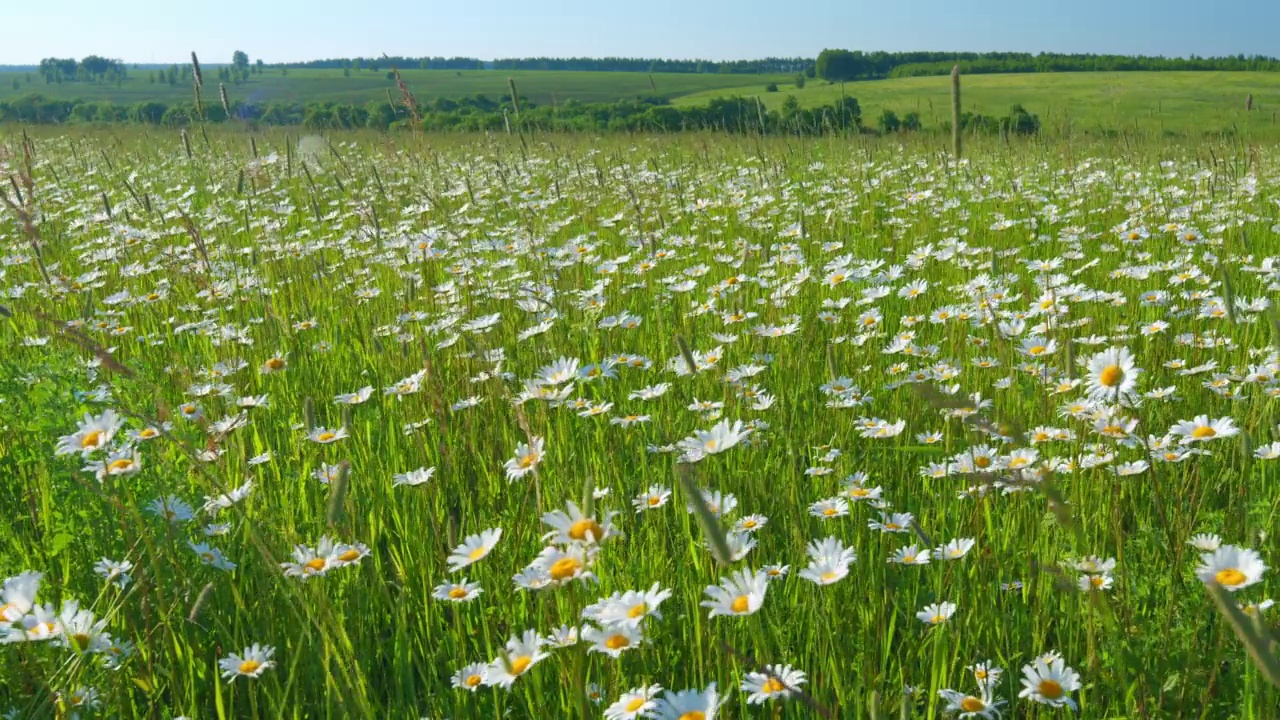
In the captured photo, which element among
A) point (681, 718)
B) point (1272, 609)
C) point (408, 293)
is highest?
point (408, 293)

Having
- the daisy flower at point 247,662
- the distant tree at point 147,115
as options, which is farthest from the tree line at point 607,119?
the daisy flower at point 247,662

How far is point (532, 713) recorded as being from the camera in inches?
59.5

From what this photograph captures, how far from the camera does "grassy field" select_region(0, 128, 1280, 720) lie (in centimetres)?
149

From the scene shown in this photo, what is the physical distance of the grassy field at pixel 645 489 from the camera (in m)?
1.49

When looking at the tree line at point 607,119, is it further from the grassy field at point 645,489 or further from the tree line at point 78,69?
the tree line at point 78,69

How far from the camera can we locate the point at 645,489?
7.34 feet

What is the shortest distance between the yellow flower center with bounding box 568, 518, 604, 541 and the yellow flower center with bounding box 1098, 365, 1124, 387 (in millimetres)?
1060

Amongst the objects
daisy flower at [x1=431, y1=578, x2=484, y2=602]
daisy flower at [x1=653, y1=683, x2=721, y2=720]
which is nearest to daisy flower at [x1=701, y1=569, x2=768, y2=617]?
daisy flower at [x1=653, y1=683, x2=721, y2=720]

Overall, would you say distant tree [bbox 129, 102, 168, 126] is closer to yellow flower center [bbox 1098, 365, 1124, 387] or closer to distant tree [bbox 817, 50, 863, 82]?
yellow flower center [bbox 1098, 365, 1124, 387]

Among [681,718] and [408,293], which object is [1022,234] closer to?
[408,293]

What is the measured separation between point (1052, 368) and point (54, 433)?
9.61 ft

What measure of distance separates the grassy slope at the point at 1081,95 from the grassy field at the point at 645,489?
17.6 m

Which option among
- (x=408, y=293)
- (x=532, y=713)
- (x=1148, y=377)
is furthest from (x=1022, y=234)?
(x=532, y=713)

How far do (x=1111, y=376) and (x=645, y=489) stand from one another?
3.53 ft
